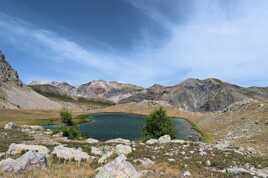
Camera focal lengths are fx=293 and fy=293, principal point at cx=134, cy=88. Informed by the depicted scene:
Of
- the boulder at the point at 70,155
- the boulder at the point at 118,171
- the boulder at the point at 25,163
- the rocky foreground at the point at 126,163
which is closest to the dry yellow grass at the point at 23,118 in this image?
the rocky foreground at the point at 126,163

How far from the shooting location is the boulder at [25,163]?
51.9 ft

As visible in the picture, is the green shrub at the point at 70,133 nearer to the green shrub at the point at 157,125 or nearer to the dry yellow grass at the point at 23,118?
the green shrub at the point at 157,125

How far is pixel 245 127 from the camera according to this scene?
208ft

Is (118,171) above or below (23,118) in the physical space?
below

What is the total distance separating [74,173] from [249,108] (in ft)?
268

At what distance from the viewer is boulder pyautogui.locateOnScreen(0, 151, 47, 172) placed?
15805 mm

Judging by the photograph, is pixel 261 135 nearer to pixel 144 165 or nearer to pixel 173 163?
pixel 173 163

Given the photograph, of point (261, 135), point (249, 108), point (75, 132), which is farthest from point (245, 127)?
point (75, 132)

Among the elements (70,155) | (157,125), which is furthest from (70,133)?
(70,155)

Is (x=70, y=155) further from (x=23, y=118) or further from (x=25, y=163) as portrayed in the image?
(x=23, y=118)

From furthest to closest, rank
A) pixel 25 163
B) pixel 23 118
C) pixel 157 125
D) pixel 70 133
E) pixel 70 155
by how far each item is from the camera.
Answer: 1. pixel 23 118
2. pixel 70 133
3. pixel 157 125
4. pixel 70 155
5. pixel 25 163

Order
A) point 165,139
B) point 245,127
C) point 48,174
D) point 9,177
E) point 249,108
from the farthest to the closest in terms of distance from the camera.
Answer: point 249,108 → point 245,127 → point 165,139 → point 48,174 → point 9,177

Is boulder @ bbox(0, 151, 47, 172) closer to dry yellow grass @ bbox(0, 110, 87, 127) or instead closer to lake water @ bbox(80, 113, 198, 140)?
lake water @ bbox(80, 113, 198, 140)

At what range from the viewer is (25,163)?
16.2 metres
